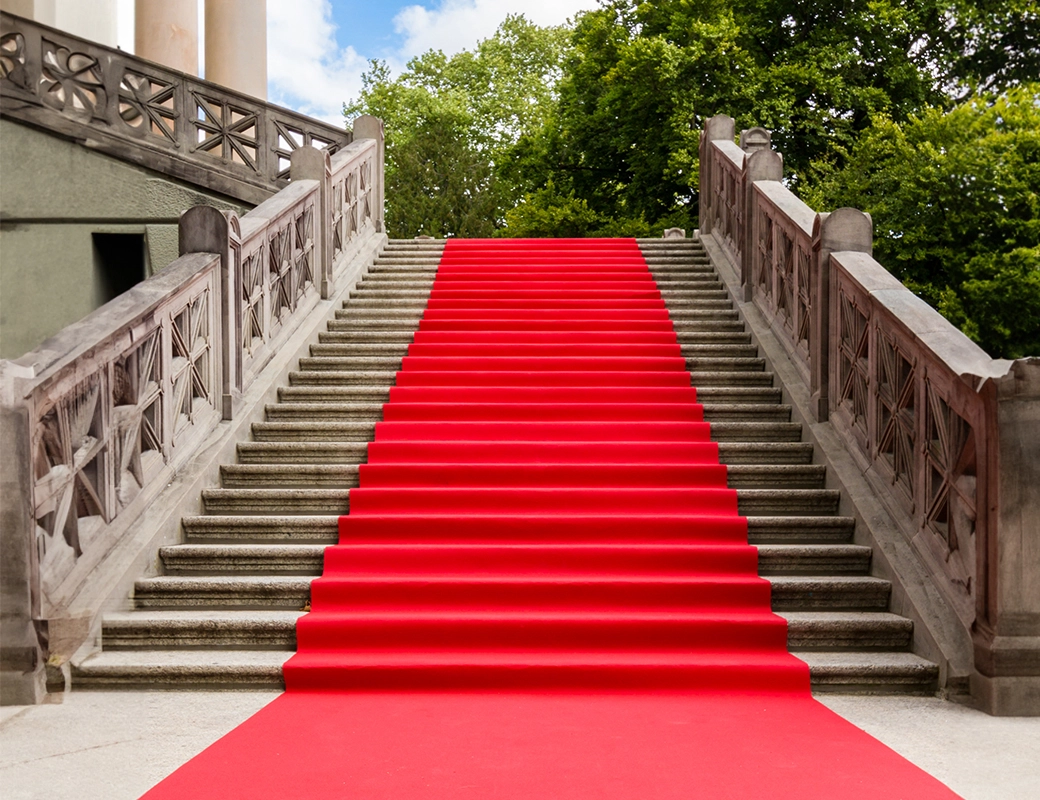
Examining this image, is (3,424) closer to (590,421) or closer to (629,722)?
(629,722)

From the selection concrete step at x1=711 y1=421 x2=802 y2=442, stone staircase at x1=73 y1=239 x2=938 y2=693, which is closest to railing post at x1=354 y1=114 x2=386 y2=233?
stone staircase at x1=73 y1=239 x2=938 y2=693

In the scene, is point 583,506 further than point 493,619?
Yes

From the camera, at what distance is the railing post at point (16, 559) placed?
4.51m

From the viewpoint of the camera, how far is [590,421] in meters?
7.34

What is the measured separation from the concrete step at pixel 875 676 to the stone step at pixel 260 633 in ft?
0.80

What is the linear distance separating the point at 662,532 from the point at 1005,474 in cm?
203

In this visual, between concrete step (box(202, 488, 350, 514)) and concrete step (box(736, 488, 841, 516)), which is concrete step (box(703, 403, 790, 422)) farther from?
concrete step (box(202, 488, 350, 514))

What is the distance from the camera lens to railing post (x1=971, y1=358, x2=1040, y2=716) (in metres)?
4.41

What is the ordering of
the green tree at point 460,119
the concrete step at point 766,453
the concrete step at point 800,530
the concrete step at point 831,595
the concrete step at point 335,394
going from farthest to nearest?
the green tree at point 460,119 → the concrete step at point 335,394 → the concrete step at point 766,453 → the concrete step at point 800,530 → the concrete step at point 831,595

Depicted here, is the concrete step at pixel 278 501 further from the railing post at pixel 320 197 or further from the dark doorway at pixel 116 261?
the dark doorway at pixel 116 261

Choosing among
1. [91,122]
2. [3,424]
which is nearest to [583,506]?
[3,424]

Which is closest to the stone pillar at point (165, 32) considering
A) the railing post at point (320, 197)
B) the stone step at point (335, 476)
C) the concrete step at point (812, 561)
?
the railing post at point (320, 197)

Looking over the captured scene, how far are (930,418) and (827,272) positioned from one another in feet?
6.22

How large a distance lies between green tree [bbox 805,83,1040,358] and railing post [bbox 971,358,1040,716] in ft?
35.8
